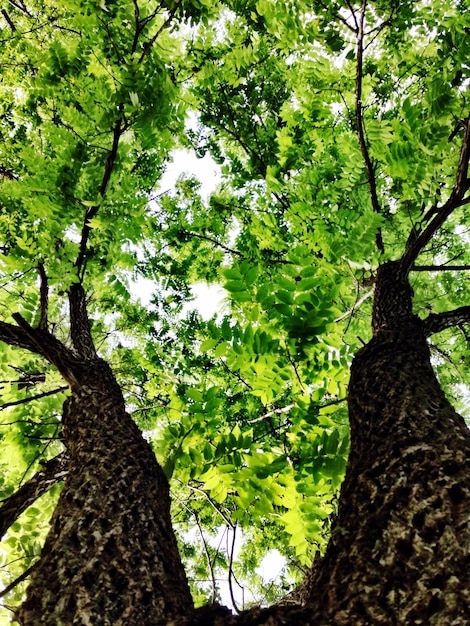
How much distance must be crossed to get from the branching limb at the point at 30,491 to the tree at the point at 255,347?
2cm

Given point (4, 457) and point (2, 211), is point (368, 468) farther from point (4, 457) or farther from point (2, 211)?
point (2, 211)

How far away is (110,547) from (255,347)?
104cm

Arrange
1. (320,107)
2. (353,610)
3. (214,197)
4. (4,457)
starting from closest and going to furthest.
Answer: (353,610)
(4,457)
(320,107)
(214,197)

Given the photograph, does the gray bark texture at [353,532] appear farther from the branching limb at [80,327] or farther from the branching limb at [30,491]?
the branching limb at [80,327]

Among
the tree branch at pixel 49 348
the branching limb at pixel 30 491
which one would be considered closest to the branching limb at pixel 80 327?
the tree branch at pixel 49 348

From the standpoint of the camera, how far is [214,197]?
20.5 feet

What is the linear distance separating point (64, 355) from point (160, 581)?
7.16 ft

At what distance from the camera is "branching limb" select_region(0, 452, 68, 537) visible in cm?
255

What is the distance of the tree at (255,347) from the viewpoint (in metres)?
1.32

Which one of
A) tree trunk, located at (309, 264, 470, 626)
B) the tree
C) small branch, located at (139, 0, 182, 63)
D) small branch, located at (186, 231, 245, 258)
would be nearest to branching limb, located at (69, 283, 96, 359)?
the tree

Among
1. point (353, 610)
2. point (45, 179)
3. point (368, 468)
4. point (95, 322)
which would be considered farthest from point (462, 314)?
point (95, 322)

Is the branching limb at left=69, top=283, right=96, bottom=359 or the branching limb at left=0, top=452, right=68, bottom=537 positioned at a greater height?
the branching limb at left=69, top=283, right=96, bottom=359

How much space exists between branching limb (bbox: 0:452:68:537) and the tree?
0.02 m

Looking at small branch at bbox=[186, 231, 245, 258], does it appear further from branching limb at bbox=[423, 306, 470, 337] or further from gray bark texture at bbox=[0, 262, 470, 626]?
gray bark texture at bbox=[0, 262, 470, 626]
